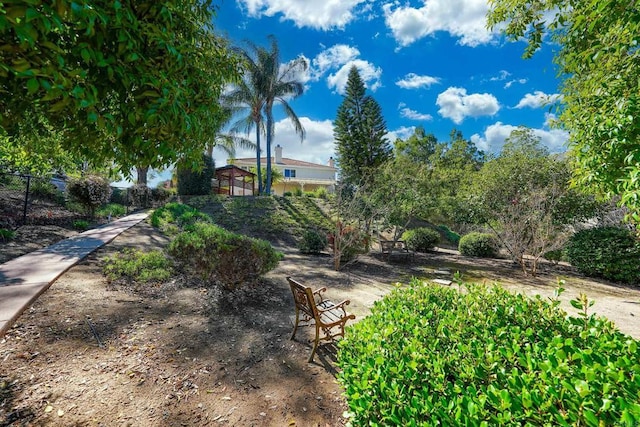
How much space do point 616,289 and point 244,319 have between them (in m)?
9.93

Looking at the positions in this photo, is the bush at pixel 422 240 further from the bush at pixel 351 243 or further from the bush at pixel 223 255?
the bush at pixel 223 255

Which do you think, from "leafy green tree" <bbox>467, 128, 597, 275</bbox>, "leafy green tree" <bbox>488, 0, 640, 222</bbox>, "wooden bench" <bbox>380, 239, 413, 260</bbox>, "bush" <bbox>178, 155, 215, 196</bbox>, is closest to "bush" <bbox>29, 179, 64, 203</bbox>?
"bush" <bbox>178, 155, 215, 196</bbox>

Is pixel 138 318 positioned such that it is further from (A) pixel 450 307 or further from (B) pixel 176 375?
(A) pixel 450 307

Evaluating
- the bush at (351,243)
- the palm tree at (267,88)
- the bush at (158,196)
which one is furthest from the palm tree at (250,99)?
the bush at (351,243)

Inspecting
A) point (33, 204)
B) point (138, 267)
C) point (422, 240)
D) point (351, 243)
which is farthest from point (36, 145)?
point (422, 240)

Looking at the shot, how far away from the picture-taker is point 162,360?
3078 mm

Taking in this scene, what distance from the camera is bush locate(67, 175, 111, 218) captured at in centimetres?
1067

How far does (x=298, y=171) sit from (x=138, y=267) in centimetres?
3474

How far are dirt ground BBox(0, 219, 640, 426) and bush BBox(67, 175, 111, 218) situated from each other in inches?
291

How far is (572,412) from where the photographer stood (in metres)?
1.04

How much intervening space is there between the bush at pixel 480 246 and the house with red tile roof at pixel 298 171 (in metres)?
23.3

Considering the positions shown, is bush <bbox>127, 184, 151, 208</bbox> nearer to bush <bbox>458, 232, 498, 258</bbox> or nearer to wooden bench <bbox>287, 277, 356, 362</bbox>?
wooden bench <bbox>287, 277, 356, 362</bbox>

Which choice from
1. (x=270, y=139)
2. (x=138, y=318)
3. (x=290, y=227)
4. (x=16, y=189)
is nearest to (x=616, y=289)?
(x=138, y=318)

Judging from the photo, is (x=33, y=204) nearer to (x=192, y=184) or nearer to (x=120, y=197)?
(x=120, y=197)
